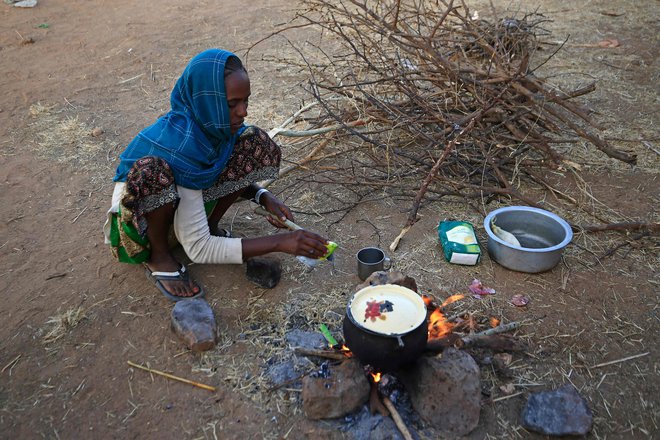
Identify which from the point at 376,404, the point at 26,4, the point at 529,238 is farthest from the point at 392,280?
the point at 26,4

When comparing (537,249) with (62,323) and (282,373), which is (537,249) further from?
(62,323)

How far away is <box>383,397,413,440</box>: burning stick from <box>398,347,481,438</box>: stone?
0.11m

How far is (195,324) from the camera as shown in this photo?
2406 millimetres

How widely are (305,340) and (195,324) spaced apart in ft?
1.71

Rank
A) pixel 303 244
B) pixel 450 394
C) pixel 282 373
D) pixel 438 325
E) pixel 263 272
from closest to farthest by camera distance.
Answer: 1. pixel 450 394
2. pixel 282 373
3. pixel 438 325
4. pixel 303 244
5. pixel 263 272

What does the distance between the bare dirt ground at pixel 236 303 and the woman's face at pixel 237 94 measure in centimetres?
91

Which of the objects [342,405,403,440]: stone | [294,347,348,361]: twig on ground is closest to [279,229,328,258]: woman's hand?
[294,347,348,361]: twig on ground

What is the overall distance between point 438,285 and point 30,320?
212cm

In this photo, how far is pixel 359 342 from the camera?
1.97 meters

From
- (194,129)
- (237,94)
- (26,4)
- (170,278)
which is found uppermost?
(237,94)

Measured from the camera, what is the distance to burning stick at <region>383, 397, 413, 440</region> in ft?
6.40

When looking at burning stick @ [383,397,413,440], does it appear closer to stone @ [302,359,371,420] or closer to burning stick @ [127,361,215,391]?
stone @ [302,359,371,420]

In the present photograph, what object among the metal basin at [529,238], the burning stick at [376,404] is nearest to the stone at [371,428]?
the burning stick at [376,404]

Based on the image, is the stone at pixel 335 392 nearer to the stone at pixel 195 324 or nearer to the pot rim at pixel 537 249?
the stone at pixel 195 324
